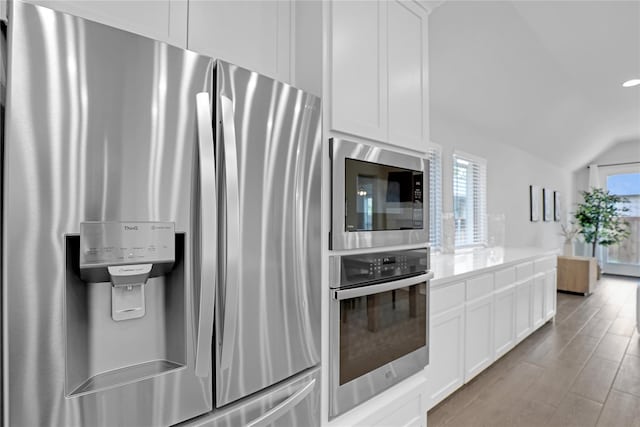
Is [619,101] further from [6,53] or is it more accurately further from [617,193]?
[6,53]

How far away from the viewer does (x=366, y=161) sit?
1.45 meters

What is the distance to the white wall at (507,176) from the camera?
3680 mm

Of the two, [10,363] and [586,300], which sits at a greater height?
[10,363]

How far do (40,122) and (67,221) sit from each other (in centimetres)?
22

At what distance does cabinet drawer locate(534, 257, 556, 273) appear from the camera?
3.63 meters

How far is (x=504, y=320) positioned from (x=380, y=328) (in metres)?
2.00

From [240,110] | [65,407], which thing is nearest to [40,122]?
[240,110]

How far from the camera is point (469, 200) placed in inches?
162

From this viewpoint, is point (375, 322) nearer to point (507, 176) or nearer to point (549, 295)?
point (549, 295)

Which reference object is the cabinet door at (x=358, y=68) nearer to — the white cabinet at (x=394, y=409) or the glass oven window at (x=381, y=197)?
the glass oven window at (x=381, y=197)

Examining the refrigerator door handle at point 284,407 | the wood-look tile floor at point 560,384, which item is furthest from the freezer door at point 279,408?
the wood-look tile floor at point 560,384

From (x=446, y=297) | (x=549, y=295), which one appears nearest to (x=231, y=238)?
(x=446, y=297)

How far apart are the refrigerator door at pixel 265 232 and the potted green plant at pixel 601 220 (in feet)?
26.2

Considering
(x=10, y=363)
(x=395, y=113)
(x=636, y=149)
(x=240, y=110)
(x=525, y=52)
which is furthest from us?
(x=636, y=149)
